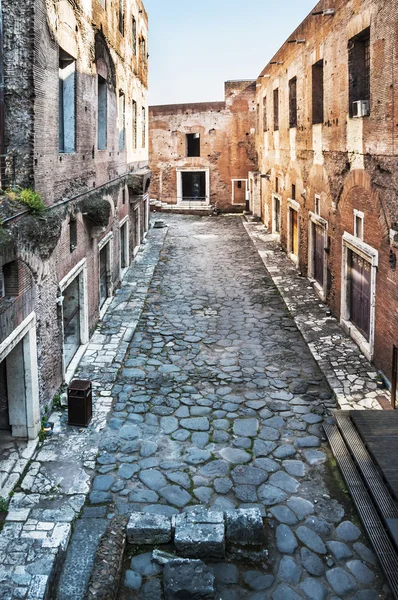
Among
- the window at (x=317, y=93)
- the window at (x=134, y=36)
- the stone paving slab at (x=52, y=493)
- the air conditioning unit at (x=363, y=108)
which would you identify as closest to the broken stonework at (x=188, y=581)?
the stone paving slab at (x=52, y=493)

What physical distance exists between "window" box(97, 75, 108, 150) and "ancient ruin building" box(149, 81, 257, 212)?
1856cm

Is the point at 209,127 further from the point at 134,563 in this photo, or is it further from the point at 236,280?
the point at 134,563

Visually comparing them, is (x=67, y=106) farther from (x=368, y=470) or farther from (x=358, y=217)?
(x=368, y=470)

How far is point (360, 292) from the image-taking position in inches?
431

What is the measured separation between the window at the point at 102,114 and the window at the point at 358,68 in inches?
214

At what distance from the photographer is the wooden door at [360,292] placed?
10.5 meters

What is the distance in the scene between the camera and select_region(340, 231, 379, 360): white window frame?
9734 mm

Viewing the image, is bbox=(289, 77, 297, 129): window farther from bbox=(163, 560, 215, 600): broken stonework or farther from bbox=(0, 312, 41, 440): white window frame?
bbox=(163, 560, 215, 600): broken stonework

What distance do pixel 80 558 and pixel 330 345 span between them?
6.76 meters

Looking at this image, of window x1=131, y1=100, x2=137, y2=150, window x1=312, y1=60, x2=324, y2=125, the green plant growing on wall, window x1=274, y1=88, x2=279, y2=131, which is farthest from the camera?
window x1=274, y1=88, x2=279, y2=131

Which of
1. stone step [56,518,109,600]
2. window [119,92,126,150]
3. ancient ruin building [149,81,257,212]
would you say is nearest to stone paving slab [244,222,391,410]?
stone step [56,518,109,600]

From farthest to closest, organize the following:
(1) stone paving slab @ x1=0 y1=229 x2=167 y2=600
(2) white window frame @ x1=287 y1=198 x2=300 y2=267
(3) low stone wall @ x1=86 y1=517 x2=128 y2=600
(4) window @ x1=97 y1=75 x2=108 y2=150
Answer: (2) white window frame @ x1=287 y1=198 x2=300 y2=267 → (4) window @ x1=97 y1=75 x2=108 y2=150 → (1) stone paving slab @ x1=0 y1=229 x2=167 y2=600 → (3) low stone wall @ x1=86 y1=517 x2=128 y2=600

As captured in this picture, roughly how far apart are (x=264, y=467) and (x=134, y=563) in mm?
2155

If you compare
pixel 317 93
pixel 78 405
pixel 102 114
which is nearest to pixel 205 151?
pixel 317 93
